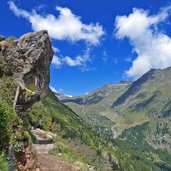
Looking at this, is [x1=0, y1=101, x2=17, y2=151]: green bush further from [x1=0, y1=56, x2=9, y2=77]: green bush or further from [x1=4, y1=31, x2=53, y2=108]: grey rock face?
[x1=0, y1=56, x2=9, y2=77]: green bush

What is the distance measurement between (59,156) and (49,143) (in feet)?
21.0

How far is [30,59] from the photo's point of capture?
4206cm

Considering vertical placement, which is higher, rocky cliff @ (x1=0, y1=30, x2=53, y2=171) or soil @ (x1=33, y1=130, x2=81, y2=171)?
rocky cliff @ (x1=0, y1=30, x2=53, y2=171)

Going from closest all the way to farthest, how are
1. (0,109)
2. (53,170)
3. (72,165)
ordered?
(0,109)
(53,170)
(72,165)

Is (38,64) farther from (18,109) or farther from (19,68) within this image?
(18,109)

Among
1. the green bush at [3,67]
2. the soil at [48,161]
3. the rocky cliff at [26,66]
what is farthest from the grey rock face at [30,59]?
the soil at [48,161]

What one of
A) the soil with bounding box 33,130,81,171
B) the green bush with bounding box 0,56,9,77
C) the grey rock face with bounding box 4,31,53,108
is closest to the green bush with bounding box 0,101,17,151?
the soil with bounding box 33,130,81,171

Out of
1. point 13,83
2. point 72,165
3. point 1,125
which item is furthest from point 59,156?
point 1,125

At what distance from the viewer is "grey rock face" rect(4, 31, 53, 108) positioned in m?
40.1

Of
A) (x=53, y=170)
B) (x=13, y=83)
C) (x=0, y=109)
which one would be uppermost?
(x=13, y=83)

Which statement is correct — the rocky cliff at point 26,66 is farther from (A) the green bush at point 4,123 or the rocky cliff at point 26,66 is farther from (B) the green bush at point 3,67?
(A) the green bush at point 4,123

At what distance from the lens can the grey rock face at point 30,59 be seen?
4006 centimetres

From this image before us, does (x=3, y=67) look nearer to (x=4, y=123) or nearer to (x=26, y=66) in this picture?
(x=26, y=66)

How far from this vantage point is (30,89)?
137 ft
